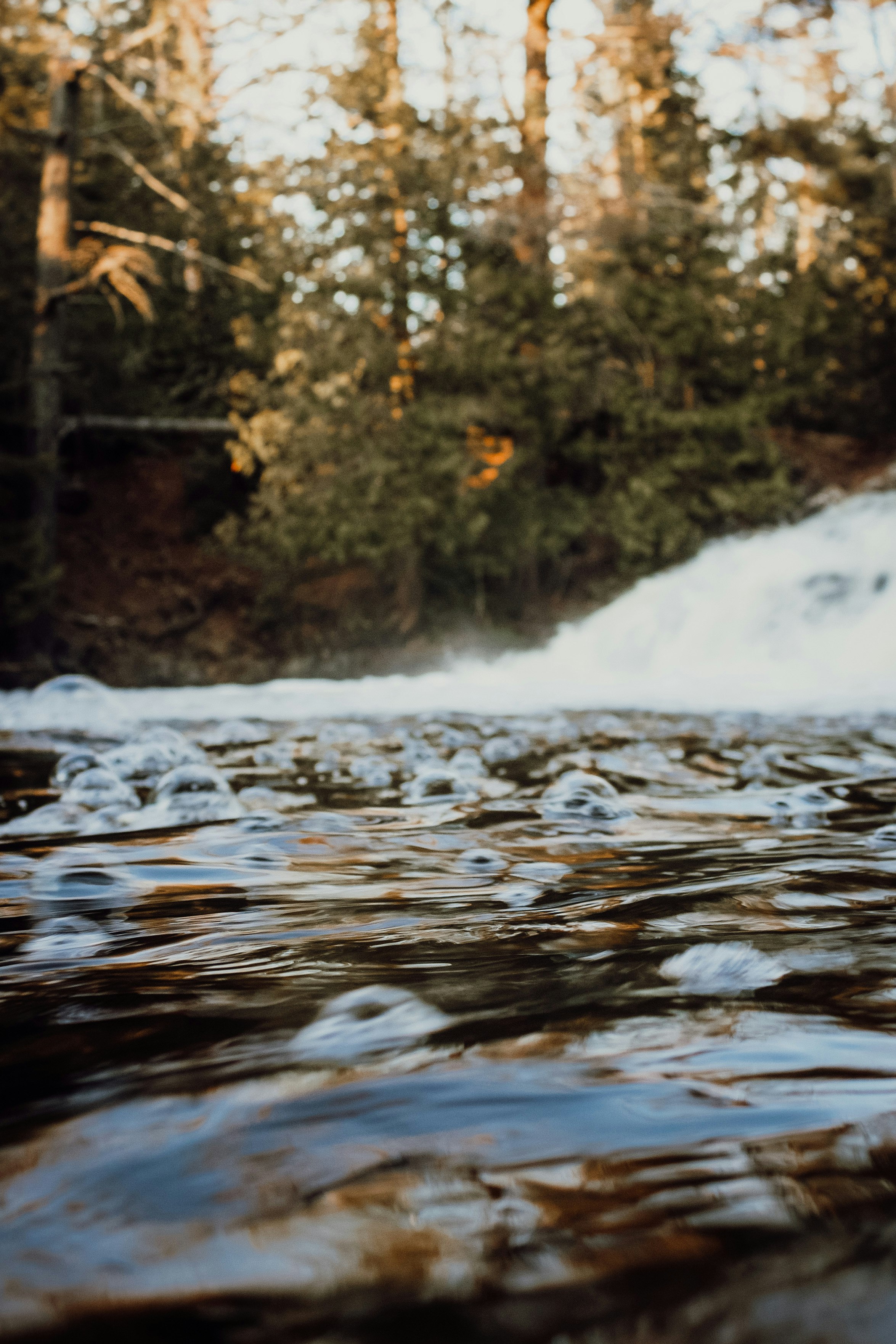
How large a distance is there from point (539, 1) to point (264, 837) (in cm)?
1365

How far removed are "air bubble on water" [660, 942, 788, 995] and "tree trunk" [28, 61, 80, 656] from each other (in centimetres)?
1094

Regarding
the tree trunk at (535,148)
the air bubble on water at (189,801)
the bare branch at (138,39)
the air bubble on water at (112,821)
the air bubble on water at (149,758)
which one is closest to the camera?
the air bubble on water at (112,821)

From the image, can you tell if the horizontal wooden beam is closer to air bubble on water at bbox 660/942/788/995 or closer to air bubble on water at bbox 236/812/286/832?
air bubble on water at bbox 236/812/286/832

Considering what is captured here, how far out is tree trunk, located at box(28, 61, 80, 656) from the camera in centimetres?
1134

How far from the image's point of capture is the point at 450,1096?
869 millimetres

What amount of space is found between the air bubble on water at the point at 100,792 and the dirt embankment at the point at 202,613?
894 cm

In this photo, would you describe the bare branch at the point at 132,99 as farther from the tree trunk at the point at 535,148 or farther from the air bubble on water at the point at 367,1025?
the air bubble on water at the point at 367,1025

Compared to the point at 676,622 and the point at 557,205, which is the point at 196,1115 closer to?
the point at 676,622

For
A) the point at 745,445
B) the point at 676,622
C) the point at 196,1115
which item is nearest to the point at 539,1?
the point at 745,445

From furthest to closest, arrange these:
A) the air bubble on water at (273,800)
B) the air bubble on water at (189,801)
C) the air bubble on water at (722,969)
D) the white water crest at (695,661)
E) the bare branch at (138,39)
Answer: the bare branch at (138,39)
the white water crest at (695,661)
the air bubble on water at (273,800)
the air bubble on water at (189,801)
the air bubble on water at (722,969)

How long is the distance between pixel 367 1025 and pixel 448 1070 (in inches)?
6.0

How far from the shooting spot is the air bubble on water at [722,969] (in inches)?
46.1

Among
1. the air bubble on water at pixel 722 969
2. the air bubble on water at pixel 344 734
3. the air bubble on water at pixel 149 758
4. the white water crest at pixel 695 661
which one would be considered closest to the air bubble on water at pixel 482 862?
the air bubble on water at pixel 722 969

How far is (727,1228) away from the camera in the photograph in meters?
0.65
